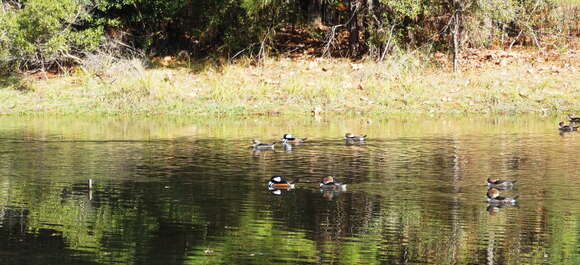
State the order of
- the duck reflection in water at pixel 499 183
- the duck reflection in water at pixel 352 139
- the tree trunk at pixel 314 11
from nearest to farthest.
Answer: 1. the duck reflection in water at pixel 499 183
2. the duck reflection in water at pixel 352 139
3. the tree trunk at pixel 314 11

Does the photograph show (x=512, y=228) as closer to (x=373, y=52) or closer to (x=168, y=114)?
(x=168, y=114)

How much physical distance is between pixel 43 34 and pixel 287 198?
25.8m

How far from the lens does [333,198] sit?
2056cm

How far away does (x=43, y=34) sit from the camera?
1693 inches

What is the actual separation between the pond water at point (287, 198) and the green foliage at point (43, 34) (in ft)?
34.0

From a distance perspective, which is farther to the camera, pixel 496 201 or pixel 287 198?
pixel 287 198

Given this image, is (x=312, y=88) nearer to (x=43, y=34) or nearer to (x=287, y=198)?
(x=43, y=34)

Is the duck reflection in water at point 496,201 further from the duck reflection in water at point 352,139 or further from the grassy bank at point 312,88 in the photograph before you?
the grassy bank at point 312,88

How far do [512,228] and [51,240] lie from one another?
336 inches

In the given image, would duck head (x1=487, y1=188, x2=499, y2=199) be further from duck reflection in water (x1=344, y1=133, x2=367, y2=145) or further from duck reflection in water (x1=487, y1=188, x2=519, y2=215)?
duck reflection in water (x1=344, y1=133, x2=367, y2=145)

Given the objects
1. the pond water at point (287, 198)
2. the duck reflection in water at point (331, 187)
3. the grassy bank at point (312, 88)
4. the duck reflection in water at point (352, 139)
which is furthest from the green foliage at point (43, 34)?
the duck reflection in water at point (331, 187)

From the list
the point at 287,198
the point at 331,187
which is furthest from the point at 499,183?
the point at 287,198

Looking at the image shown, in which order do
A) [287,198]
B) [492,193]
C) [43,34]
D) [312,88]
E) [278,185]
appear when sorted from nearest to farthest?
[492,193] → [287,198] → [278,185] → [312,88] → [43,34]

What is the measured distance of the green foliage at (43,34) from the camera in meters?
42.1
